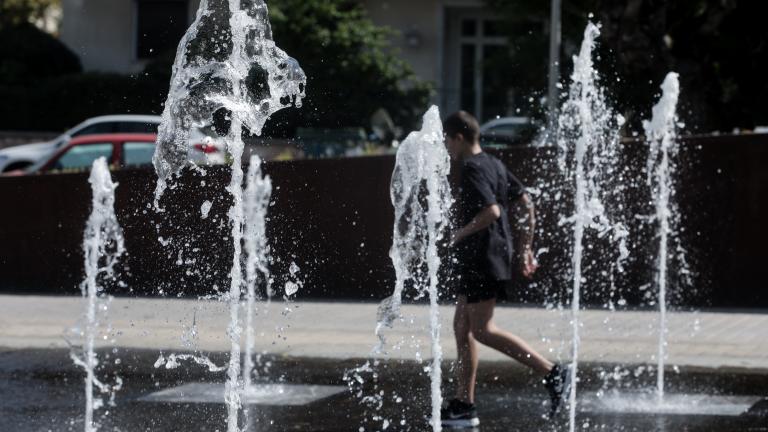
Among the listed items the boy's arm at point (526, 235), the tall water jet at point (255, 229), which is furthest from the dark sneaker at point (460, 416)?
the tall water jet at point (255, 229)

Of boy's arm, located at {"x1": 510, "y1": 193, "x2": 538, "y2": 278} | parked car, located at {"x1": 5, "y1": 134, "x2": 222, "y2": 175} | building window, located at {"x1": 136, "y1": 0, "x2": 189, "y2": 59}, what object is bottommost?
boy's arm, located at {"x1": 510, "y1": 193, "x2": 538, "y2": 278}

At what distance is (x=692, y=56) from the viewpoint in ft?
52.0

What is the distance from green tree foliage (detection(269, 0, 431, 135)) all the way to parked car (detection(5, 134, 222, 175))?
7364mm

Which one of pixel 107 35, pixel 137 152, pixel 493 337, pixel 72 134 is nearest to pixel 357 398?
pixel 493 337

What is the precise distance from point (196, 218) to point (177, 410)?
11.5 ft

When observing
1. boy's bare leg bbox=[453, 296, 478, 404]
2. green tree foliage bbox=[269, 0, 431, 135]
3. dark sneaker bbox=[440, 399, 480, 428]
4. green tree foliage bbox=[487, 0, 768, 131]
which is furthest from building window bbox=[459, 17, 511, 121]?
dark sneaker bbox=[440, 399, 480, 428]

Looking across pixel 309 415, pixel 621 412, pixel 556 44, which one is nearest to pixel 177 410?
pixel 309 415

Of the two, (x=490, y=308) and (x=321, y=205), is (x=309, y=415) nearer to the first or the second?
(x=490, y=308)

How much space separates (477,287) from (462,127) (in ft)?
2.76

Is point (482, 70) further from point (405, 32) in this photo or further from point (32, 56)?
point (32, 56)

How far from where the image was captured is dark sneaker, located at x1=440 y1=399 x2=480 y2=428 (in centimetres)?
700

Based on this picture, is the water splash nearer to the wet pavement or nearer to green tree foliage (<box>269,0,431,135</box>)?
the wet pavement

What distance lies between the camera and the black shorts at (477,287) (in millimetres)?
6992

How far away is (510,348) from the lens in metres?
7.18
